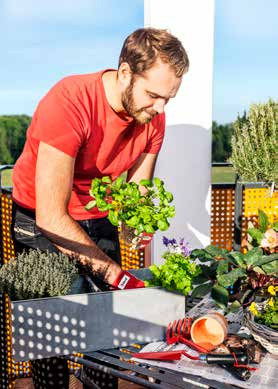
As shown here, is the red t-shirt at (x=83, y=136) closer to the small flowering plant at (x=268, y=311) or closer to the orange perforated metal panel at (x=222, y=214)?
the small flowering plant at (x=268, y=311)

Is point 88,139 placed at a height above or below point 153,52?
below

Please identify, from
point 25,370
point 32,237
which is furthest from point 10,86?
point 32,237

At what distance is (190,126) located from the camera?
2965 millimetres

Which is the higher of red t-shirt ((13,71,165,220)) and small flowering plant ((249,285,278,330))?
red t-shirt ((13,71,165,220))

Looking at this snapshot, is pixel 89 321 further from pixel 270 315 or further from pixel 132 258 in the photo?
pixel 132 258

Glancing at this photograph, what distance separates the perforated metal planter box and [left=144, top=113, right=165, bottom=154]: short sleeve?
2.94 feet

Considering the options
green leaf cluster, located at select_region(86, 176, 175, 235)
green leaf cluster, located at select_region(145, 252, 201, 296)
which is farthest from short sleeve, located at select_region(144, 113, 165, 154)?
green leaf cluster, located at select_region(145, 252, 201, 296)

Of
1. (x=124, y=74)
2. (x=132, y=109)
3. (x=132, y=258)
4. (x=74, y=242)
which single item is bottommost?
(x=132, y=258)

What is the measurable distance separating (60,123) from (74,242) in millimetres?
428

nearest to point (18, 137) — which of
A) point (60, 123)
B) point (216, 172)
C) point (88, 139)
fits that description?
point (216, 172)

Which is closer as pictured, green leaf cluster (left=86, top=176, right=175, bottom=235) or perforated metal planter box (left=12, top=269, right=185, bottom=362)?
perforated metal planter box (left=12, top=269, right=185, bottom=362)

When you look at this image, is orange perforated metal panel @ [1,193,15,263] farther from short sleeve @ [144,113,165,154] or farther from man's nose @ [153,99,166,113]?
man's nose @ [153,99,166,113]

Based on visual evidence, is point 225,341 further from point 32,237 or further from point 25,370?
point 25,370

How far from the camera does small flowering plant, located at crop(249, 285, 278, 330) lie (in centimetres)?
145
